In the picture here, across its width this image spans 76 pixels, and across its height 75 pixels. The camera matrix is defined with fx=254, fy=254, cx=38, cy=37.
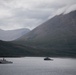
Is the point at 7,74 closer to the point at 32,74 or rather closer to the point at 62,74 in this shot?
the point at 32,74

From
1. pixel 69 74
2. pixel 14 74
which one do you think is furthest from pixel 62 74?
pixel 14 74

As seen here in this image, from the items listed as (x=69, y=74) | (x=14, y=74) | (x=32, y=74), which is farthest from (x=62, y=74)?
(x=14, y=74)

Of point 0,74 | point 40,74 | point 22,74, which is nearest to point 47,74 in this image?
point 40,74

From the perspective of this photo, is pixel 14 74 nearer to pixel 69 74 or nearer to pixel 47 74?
pixel 47 74

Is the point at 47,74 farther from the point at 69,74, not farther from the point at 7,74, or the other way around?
the point at 7,74

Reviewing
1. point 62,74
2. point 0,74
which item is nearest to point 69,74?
point 62,74

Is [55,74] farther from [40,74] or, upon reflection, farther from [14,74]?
[14,74]
